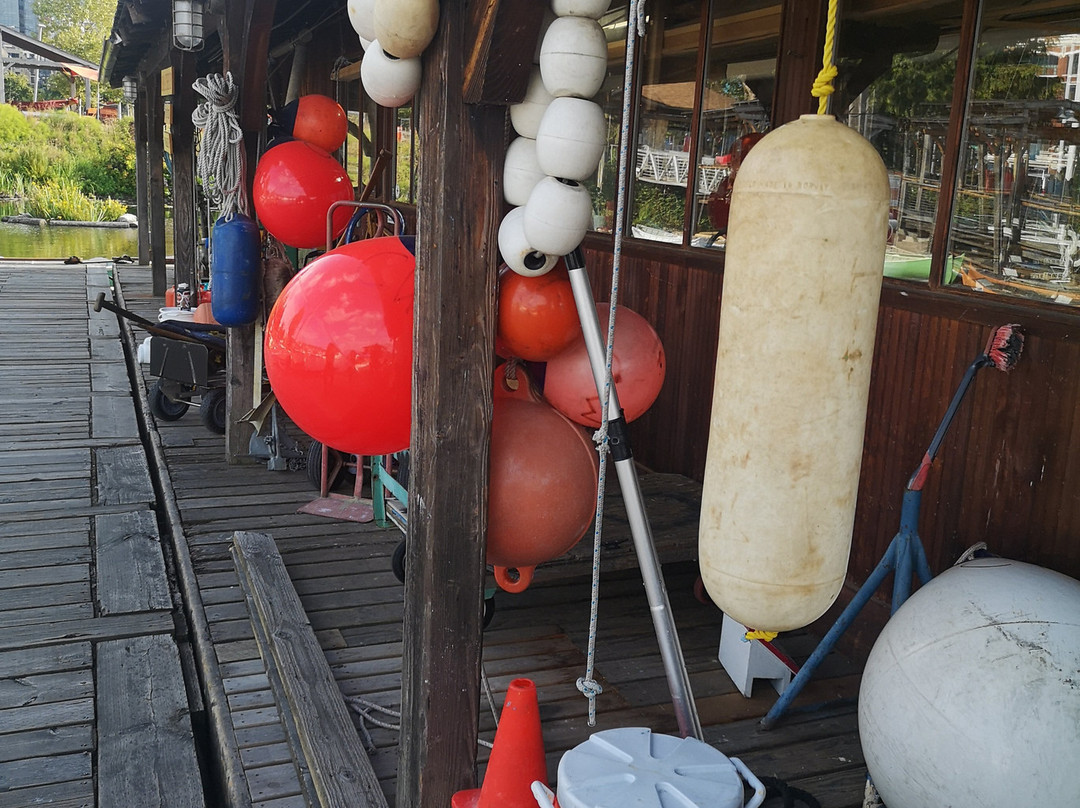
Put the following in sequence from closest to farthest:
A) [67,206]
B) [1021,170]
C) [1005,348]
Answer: [1005,348] → [1021,170] → [67,206]

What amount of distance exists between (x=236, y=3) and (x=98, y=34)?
191 feet

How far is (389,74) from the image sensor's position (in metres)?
2.24

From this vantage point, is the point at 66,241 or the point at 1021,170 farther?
the point at 66,241

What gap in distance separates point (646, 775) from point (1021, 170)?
7.17 feet

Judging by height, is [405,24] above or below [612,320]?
above

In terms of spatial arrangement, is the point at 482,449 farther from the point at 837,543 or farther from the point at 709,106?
the point at 709,106

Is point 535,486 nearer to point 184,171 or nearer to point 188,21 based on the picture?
point 188,21

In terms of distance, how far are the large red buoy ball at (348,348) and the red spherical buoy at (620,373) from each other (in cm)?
38

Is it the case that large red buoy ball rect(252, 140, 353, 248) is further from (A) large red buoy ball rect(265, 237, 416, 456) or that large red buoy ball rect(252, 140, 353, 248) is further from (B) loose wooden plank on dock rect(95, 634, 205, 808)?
(A) large red buoy ball rect(265, 237, 416, 456)

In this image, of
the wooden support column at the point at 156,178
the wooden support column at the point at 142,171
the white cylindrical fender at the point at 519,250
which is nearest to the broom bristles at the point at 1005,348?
the white cylindrical fender at the point at 519,250

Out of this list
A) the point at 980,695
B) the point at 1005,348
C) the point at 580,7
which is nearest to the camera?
the point at 580,7

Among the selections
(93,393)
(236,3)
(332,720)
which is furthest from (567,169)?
(93,393)

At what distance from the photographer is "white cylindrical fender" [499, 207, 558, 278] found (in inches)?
85.6

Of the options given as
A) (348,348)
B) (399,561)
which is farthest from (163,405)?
(348,348)
